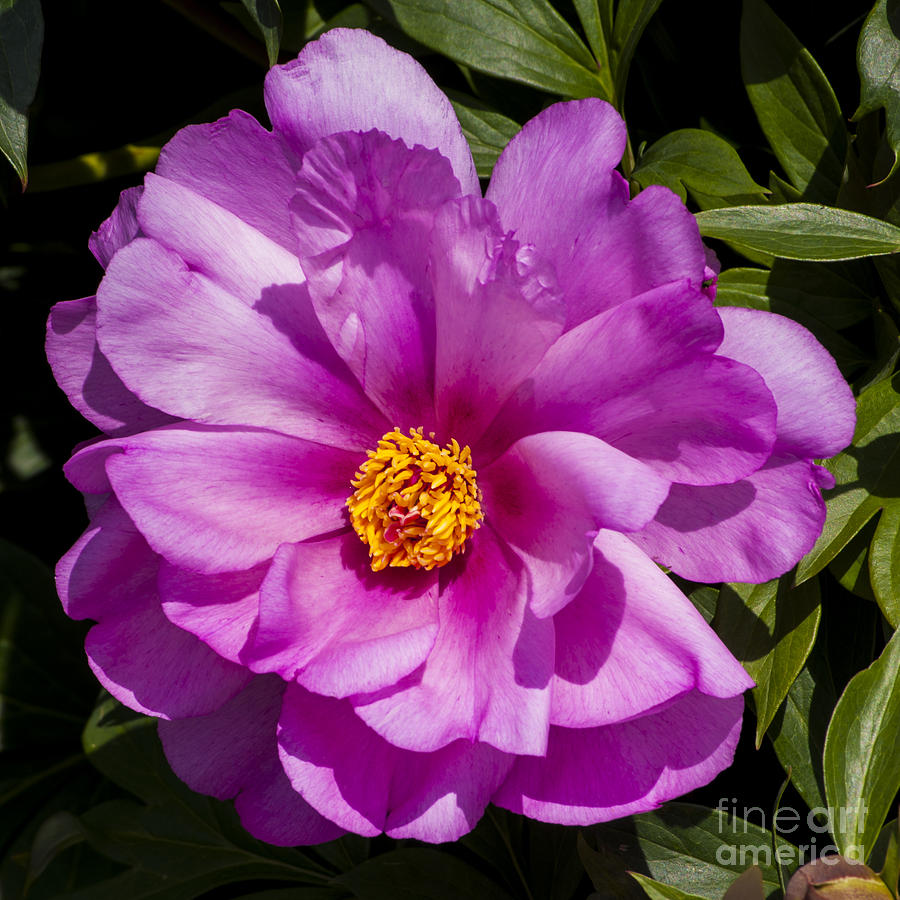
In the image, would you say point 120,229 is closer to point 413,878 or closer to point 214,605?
point 214,605

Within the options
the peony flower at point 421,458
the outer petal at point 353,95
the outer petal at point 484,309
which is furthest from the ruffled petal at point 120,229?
the outer petal at point 484,309

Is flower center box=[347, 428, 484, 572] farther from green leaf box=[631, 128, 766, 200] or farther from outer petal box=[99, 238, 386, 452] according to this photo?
green leaf box=[631, 128, 766, 200]

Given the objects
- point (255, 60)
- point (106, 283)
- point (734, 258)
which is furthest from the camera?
point (255, 60)

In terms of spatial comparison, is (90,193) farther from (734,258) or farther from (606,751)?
(606,751)

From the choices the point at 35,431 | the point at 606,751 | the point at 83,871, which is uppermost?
the point at 606,751

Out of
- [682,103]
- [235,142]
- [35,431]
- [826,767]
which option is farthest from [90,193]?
[826,767]

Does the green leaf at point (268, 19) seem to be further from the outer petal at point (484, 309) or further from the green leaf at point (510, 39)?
the outer petal at point (484, 309)
